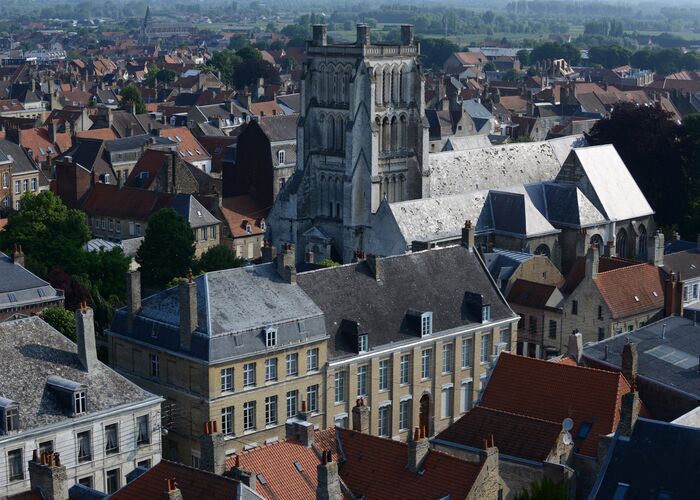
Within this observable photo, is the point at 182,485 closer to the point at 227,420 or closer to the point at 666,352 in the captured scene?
the point at 227,420

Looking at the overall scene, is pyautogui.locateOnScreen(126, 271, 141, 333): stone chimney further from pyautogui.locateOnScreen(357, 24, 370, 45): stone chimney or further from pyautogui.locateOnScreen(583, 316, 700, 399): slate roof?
pyautogui.locateOnScreen(357, 24, 370, 45): stone chimney

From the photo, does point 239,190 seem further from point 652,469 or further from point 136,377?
point 652,469

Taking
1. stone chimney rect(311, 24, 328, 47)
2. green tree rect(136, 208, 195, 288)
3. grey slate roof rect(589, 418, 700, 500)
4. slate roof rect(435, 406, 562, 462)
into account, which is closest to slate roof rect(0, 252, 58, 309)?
green tree rect(136, 208, 195, 288)

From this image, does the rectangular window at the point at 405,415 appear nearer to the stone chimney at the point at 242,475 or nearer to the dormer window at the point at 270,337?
the dormer window at the point at 270,337

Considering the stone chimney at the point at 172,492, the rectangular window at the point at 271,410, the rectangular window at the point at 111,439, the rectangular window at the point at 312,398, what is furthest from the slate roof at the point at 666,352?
the stone chimney at the point at 172,492

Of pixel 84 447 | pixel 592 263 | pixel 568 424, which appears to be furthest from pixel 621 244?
pixel 84 447

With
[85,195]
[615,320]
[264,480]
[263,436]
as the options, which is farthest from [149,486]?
[85,195]
